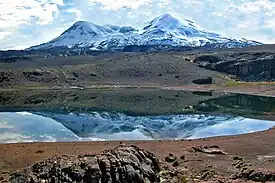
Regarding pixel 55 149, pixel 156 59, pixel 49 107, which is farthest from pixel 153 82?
pixel 55 149

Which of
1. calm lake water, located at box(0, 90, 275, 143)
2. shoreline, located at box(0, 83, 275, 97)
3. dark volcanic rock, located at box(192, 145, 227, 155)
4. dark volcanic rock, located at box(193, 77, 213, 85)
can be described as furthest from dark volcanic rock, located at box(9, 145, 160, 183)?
dark volcanic rock, located at box(193, 77, 213, 85)

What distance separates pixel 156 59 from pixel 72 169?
426 feet

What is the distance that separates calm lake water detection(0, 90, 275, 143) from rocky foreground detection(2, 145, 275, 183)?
884 inches

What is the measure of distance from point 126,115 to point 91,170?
49.8 m

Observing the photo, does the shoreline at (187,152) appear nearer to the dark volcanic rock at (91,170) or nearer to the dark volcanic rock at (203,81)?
the dark volcanic rock at (91,170)

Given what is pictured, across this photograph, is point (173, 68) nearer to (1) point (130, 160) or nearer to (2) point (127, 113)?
(2) point (127, 113)

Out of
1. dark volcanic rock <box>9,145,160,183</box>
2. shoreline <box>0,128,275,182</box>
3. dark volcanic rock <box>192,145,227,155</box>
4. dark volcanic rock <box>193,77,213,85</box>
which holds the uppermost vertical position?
dark volcanic rock <box>193,77,213,85</box>

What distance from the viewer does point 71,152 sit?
1404 inches

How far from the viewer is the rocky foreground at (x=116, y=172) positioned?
2073 cm

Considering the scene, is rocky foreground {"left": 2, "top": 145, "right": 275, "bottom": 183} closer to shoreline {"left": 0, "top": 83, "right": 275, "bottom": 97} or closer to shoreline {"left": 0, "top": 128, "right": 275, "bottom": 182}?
shoreline {"left": 0, "top": 128, "right": 275, "bottom": 182}

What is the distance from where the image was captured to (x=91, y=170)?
21.1 m

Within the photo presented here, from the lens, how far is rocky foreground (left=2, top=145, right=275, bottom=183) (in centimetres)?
2073

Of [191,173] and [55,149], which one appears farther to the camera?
[55,149]

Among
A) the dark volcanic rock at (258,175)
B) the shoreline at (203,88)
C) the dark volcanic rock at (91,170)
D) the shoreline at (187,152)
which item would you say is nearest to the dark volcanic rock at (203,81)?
the shoreline at (203,88)
